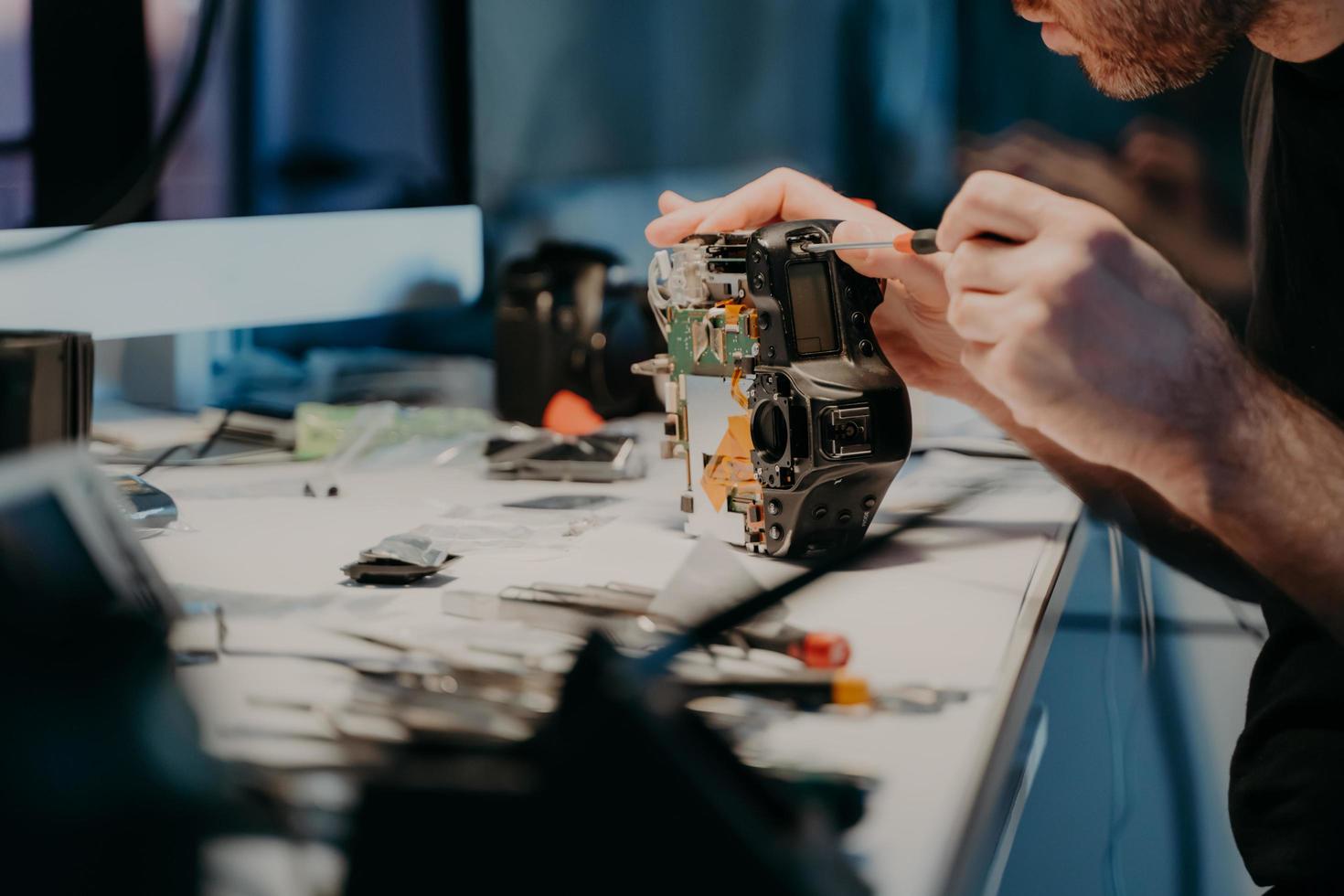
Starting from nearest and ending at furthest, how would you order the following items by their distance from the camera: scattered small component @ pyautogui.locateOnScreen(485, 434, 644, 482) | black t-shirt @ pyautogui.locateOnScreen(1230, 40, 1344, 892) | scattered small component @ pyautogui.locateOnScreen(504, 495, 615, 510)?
black t-shirt @ pyautogui.locateOnScreen(1230, 40, 1344, 892), scattered small component @ pyautogui.locateOnScreen(504, 495, 615, 510), scattered small component @ pyautogui.locateOnScreen(485, 434, 644, 482)

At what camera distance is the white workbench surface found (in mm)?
483

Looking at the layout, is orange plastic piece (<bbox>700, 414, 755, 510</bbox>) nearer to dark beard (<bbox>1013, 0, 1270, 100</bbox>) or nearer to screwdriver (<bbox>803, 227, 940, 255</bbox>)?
screwdriver (<bbox>803, 227, 940, 255</bbox>)

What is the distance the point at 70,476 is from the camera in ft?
1.54

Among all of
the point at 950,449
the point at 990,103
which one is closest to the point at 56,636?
the point at 950,449

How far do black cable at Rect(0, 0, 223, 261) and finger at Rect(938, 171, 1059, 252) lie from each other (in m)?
0.52

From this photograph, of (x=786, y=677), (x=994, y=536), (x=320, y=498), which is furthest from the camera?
(x=320, y=498)

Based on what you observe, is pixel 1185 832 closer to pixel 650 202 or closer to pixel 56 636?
pixel 650 202

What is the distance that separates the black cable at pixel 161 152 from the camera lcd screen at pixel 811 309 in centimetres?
42

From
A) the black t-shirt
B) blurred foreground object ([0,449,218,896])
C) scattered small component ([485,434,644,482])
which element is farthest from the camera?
scattered small component ([485,434,644,482])

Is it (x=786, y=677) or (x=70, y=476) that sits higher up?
(x=70, y=476)

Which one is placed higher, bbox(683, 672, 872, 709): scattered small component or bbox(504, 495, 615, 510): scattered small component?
bbox(683, 672, 872, 709): scattered small component

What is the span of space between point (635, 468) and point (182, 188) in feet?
1.33

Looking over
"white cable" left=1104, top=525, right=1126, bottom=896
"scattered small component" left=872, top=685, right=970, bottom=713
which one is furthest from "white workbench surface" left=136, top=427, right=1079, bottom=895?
"white cable" left=1104, top=525, right=1126, bottom=896

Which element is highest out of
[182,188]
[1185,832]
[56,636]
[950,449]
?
[182,188]
